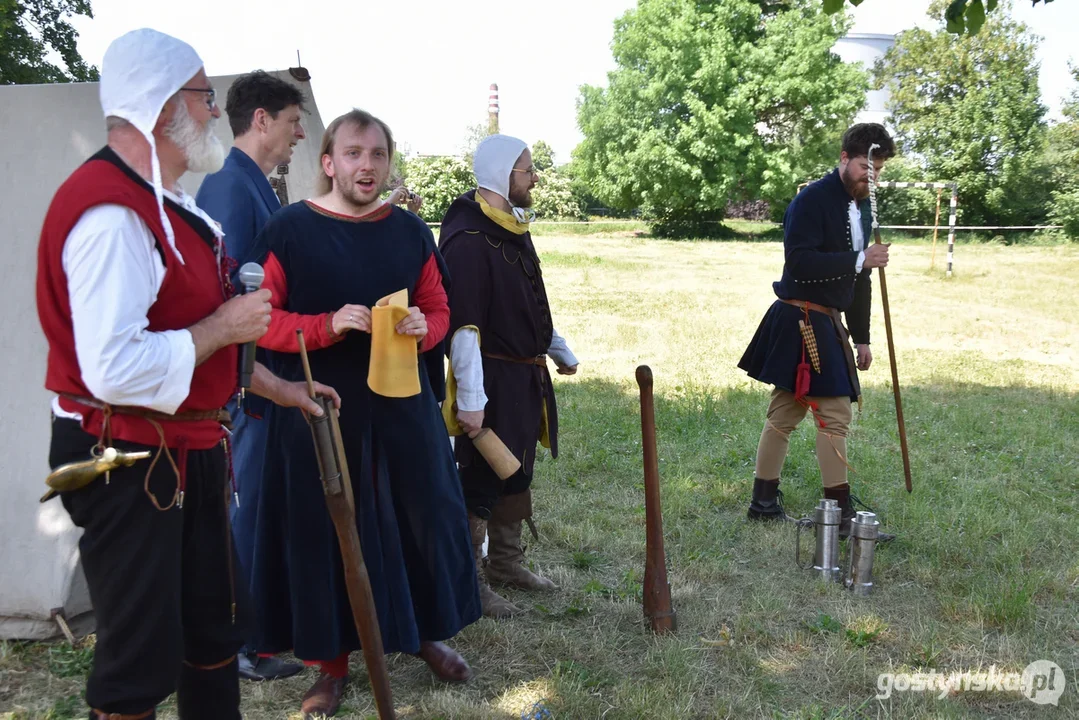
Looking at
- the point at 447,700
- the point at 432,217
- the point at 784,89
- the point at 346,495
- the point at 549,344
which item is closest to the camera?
the point at 346,495

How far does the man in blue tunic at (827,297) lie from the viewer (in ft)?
14.8

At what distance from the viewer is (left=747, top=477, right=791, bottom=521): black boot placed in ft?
16.4

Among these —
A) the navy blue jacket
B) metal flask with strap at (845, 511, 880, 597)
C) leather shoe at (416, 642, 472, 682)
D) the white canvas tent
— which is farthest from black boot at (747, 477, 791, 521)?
the white canvas tent

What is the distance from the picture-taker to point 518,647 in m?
3.54

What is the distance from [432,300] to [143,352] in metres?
1.36

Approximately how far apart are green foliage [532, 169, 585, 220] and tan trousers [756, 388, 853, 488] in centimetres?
3541

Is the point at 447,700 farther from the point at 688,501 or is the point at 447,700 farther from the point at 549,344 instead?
the point at 688,501

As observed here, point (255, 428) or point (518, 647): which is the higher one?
point (255, 428)

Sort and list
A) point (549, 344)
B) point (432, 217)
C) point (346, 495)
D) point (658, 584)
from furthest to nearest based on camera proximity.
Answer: point (432, 217) < point (549, 344) < point (658, 584) < point (346, 495)

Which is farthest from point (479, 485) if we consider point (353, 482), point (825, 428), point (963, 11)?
point (963, 11)

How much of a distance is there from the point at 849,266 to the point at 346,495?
9.63 feet

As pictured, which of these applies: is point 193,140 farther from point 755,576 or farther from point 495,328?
point 755,576

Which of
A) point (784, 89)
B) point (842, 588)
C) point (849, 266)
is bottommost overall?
point (842, 588)

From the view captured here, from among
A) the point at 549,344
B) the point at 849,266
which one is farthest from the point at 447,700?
the point at 849,266
